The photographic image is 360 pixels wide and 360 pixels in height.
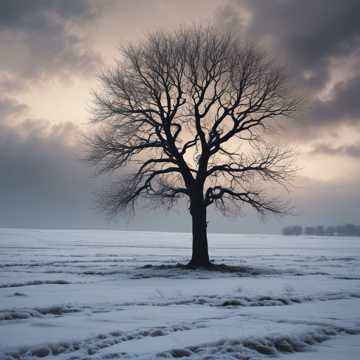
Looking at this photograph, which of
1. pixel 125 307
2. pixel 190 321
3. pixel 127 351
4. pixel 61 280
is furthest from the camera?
pixel 61 280

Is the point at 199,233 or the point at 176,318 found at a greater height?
the point at 199,233

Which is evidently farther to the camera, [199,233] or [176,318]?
[199,233]

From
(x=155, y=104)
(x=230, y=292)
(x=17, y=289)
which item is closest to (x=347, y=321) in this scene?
(x=230, y=292)

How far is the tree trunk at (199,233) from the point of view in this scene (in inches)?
908

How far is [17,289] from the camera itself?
14234 millimetres

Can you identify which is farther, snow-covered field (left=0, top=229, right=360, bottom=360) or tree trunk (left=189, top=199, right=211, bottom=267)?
tree trunk (left=189, top=199, right=211, bottom=267)

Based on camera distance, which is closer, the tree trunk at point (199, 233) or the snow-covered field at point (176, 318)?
the snow-covered field at point (176, 318)

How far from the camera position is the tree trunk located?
23.1 metres

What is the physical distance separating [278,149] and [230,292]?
1117 cm

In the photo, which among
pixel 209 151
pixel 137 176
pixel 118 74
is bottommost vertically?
pixel 137 176

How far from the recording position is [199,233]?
2331cm

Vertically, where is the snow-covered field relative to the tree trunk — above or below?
below

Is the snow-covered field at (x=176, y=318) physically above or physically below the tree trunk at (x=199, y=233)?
below

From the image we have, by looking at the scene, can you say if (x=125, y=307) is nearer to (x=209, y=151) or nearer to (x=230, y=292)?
(x=230, y=292)
